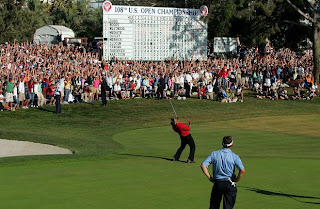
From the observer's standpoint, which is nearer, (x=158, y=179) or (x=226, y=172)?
(x=226, y=172)

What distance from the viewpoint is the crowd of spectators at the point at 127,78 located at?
125ft

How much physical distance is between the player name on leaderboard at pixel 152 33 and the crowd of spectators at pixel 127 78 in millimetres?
791

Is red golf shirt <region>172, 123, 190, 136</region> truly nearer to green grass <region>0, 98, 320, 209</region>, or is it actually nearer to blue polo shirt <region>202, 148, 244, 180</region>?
green grass <region>0, 98, 320, 209</region>

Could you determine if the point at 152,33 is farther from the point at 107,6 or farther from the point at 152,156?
the point at 152,156

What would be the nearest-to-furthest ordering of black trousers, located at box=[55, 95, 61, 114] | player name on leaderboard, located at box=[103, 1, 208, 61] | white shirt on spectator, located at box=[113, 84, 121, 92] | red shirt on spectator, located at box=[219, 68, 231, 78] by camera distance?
black trousers, located at box=[55, 95, 61, 114]
white shirt on spectator, located at box=[113, 84, 121, 92]
red shirt on spectator, located at box=[219, 68, 231, 78]
player name on leaderboard, located at box=[103, 1, 208, 61]

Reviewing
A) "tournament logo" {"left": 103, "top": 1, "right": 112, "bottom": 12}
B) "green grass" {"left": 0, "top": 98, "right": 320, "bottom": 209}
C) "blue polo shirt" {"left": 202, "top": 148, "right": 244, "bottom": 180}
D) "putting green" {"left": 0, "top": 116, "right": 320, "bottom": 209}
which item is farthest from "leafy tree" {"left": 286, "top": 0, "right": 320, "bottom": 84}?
"blue polo shirt" {"left": 202, "top": 148, "right": 244, "bottom": 180}

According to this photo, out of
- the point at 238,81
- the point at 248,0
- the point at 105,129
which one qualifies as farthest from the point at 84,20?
the point at 105,129

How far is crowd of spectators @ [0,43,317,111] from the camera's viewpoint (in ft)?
125

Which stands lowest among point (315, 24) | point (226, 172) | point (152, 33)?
point (226, 172)

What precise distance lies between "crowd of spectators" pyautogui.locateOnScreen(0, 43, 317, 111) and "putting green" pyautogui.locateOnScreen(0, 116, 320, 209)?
12.2m

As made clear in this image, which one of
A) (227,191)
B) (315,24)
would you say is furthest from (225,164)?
(315,24)

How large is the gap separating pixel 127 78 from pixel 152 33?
599 centimetres

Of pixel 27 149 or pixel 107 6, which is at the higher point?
pixel 107 6

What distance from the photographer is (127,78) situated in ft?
140
